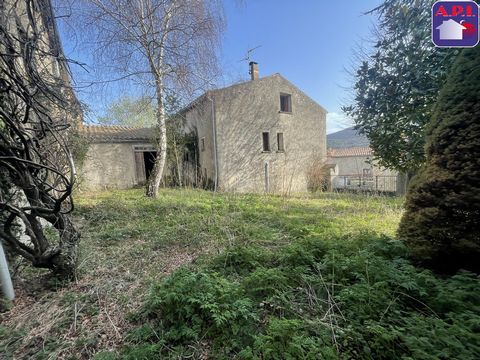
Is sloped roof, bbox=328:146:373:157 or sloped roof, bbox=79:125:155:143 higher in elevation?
sloped roof, bbox=79:125:155:143

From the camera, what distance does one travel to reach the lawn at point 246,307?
58.3 inches

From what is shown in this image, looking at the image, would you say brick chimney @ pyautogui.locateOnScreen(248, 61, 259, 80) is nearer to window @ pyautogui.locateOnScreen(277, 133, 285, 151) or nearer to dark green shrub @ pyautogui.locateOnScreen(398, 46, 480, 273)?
window @ pyautogui.locateOnScreen(277, 133, 285, 151)

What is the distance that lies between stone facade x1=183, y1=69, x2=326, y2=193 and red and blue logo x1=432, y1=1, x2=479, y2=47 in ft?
26.6

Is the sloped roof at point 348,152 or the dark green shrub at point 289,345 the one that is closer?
the dark green shrub at point 289,345

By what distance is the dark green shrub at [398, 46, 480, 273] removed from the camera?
2061mm

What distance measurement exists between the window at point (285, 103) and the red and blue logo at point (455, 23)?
35.1ft

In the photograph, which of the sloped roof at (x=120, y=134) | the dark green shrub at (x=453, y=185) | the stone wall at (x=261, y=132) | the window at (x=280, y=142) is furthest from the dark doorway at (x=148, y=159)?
the dark green shrub at (x=453, y=185)

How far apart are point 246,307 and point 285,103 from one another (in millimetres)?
13461

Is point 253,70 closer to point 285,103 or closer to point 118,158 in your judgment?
point 285,103

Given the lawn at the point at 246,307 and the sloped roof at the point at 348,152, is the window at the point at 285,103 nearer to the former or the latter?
the lawn at the point at 246,307

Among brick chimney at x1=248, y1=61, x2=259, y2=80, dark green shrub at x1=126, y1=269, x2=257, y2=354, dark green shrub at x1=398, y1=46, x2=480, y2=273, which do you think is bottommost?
dark green shrub at x1=126, y1=269, x2=257, y2=354

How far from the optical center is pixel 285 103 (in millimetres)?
13875

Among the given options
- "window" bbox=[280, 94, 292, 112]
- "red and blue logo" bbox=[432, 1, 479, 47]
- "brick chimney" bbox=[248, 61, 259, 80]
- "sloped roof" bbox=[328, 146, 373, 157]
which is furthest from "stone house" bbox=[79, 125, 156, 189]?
"sloped roof" bbox=[328, 146, 373, 157]

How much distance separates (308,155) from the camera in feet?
47.1
